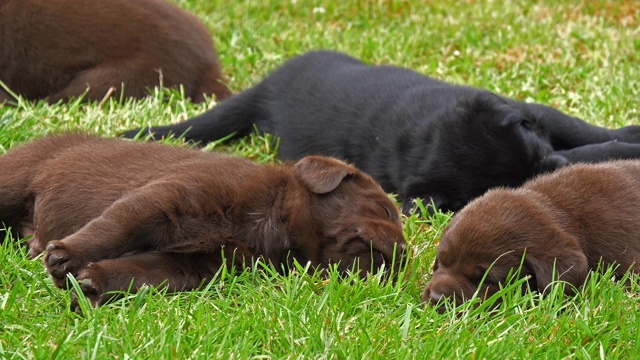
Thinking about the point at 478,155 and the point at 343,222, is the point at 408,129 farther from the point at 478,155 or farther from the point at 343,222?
the point at 343,222

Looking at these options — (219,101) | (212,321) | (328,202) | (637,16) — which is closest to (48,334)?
(212,321)

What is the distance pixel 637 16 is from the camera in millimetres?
10055

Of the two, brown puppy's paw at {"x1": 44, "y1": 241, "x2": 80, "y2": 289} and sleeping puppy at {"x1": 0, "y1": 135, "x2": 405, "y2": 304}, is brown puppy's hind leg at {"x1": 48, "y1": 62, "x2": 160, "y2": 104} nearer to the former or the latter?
sleeping puppy at {"x1": 0, "y1": 135, "x2": 405, "y2": 304}

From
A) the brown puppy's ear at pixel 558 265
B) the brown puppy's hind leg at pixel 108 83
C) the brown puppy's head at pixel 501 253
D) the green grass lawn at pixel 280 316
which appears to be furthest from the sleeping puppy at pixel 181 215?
the brown puppy's hind leg at pixel 108 83

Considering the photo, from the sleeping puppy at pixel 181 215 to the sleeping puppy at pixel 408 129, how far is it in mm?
1249

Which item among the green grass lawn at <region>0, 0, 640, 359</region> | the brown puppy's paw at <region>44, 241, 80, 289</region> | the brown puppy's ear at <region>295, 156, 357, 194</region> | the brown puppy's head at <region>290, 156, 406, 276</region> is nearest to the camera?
the green grass lawn at <region>0, 0, 640, 359</region>

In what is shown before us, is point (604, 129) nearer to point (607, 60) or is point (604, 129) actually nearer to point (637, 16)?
point (607, 60)

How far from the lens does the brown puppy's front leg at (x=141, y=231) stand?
3.66 meters

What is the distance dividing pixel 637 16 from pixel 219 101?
5.17 m

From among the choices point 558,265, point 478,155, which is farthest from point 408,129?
point 558,265

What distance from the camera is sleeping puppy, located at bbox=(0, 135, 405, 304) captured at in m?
3.76

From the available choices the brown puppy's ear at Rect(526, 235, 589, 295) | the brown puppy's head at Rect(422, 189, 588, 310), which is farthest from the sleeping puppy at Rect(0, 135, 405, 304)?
the brown puppy's ear at Rect(526, 235, 589, 295)

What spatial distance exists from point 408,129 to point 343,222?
1.92 meters

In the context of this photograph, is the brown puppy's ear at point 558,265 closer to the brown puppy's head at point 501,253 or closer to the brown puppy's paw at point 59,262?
the brown puppy's head at point 501,253
